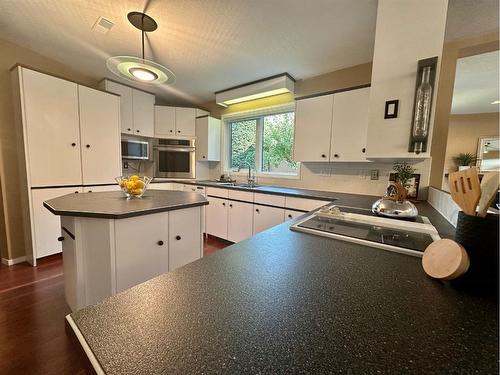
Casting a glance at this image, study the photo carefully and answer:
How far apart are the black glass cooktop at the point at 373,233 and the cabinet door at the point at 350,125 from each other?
4.45 feet

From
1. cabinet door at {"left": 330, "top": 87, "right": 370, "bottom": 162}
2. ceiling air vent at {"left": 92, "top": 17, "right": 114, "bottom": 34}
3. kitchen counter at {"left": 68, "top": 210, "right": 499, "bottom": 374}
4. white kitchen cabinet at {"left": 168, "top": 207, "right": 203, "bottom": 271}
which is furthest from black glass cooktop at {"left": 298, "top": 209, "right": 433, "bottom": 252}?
ceiling air vent at {"left": 92, "top": 17, "right": 114, "bottom": 34}

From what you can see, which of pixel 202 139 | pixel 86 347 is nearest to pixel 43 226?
pixel 202 139

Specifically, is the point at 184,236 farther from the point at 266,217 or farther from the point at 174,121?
the point at 174,121

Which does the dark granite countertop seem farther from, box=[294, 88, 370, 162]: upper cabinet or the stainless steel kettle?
box=[294, 88, 370, 162]: upper cabinet

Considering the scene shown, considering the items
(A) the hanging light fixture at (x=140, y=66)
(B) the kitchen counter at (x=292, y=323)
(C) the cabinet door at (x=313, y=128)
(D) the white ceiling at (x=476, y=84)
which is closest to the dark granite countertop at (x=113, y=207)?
(B) the kitchen counter at (x=292, y=323)

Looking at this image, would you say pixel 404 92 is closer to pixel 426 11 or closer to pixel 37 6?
pixel 426 11

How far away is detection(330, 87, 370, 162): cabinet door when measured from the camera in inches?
86.7

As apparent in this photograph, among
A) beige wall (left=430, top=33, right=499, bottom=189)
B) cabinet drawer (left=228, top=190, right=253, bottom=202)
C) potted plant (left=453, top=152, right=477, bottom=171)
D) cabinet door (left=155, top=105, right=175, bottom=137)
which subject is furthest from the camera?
cabinet door (left=155, top=105, right=175, bottom=137)

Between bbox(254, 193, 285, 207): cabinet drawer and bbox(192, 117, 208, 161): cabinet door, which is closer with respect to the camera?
bbox(254, 193, 285, 207): cabinet drawer

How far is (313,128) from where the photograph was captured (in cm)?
252

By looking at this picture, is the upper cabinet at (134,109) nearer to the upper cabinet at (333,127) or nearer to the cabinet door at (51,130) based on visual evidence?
the cabinet door at (51,130)

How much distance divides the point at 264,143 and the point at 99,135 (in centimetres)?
232

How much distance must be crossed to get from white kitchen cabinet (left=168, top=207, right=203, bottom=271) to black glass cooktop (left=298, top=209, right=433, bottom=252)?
3.25ft

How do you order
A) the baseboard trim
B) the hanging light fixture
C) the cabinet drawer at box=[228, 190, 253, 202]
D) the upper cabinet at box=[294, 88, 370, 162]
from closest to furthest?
the hanging light fixture < the upper cabinet at box=[294, 88, 370, 162] < the baseboard trim < the cabinet drawer at box=[228, 190, 253, 202]
